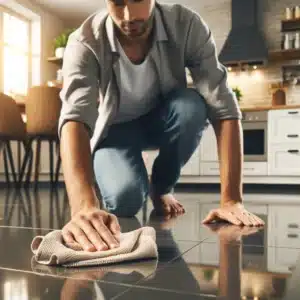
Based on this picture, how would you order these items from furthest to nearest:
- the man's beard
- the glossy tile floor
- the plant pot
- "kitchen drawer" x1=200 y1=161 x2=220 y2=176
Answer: the plant pot
"kitchen drawer" x1=200 y1=161 x2=220 y2=176
the man's beard
the glossy tile floor

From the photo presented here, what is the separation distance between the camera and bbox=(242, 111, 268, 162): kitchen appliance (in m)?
3.86

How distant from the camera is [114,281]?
64 cm

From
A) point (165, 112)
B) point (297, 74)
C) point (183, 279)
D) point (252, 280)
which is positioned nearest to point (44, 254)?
point (183, 279)

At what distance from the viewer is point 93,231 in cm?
76

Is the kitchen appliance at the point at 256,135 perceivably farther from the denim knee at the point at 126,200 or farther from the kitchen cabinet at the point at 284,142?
the denim knee at the point at 126,200

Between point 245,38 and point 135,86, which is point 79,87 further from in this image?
point 245,38

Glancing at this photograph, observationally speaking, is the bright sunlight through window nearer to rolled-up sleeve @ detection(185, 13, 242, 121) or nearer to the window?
the window

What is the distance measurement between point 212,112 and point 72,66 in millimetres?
430

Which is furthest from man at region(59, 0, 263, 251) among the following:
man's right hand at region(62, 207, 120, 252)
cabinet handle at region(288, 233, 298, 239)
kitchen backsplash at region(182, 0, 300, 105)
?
kitchen backsplash at region(182, 0, 300, 105)

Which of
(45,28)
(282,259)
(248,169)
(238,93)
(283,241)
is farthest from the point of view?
(45,28)

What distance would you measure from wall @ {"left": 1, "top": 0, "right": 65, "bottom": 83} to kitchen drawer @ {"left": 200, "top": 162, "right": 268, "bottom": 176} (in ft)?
7.60

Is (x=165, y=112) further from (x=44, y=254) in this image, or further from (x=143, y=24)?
(x=44, y=254)

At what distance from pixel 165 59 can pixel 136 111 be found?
23 cm

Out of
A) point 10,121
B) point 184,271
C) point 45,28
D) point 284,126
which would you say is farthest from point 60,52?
point 184,271
